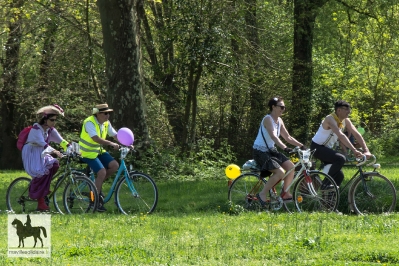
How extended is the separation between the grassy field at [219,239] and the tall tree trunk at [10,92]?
13.6 m

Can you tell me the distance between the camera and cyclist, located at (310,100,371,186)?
12.0 m

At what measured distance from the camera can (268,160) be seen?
12078mm

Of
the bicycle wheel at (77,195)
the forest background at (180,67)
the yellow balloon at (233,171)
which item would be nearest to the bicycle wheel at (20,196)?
the bicycle wheel at (77,195)

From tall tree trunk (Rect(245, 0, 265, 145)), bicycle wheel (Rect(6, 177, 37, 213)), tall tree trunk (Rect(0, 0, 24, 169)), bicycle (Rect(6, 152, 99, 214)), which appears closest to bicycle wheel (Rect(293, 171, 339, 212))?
bicycle (Rect(6, 152, 99, 214))

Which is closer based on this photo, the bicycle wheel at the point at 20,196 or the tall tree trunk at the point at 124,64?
the bicycle wheel at the point at 20,196


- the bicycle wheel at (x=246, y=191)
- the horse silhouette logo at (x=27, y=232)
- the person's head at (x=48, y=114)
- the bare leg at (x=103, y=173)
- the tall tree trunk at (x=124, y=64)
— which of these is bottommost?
the horse silhouette logo at (x=27, y=232)

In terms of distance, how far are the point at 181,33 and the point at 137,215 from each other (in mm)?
9365

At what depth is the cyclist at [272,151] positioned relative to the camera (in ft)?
39.3

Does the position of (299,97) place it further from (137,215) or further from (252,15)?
(137,215)

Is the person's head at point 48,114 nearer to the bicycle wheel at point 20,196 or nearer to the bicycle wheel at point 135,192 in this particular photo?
the bicycle wheel at point 20,196

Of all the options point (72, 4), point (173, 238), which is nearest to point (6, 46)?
point (72, 4)

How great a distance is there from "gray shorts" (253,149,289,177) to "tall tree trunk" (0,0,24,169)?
44.4 feet

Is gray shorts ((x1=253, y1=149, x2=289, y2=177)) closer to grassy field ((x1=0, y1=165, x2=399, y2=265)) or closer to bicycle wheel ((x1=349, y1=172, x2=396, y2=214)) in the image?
grassy field ((x1=0, y1=165, x2=399, y2=265))

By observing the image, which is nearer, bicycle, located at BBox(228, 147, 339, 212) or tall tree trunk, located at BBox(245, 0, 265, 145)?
bicycle, located at BBox(228, 147, 339, 212)
